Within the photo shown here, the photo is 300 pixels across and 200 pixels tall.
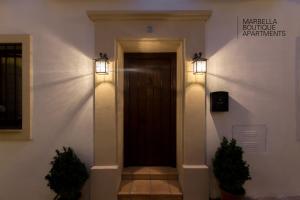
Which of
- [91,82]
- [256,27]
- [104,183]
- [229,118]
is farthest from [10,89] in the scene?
[256,27]

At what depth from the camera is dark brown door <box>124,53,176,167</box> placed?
5039 mm

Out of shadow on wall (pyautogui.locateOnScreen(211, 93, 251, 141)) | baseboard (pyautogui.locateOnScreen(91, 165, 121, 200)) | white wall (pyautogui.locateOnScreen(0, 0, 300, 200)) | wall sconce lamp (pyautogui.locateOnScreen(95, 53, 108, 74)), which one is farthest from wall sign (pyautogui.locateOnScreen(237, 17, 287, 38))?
baseboard (pyautogui.locateOnScreen(91, 165, 121, 200))

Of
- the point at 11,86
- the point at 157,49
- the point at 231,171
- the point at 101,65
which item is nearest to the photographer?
the point at 231,171

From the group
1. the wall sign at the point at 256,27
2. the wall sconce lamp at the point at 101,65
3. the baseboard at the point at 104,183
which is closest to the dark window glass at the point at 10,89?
the wall sconce lamp at the point at 101,65

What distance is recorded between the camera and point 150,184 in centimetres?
441

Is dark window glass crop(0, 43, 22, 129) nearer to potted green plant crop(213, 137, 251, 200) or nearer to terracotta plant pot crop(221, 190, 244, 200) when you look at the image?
potted green plant crop(213, 137, 251, 200)

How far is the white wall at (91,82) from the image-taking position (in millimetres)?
4199

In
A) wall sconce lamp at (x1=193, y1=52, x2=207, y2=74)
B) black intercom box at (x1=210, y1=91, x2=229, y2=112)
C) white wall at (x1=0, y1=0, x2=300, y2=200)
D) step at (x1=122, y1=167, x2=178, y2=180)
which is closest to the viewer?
wall sconce lamp at (x1=193, y1=52, x2=207, y2=74)

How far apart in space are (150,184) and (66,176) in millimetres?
1505

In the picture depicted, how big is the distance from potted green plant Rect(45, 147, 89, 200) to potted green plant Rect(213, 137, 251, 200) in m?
2.21

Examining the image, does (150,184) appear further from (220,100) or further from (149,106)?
(220,100)

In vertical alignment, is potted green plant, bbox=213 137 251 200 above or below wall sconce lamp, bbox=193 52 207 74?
below

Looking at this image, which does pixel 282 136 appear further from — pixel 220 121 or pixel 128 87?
pixel 128 87

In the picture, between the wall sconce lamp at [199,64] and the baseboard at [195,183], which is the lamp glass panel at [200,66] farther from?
the baseboard at [195,183]
